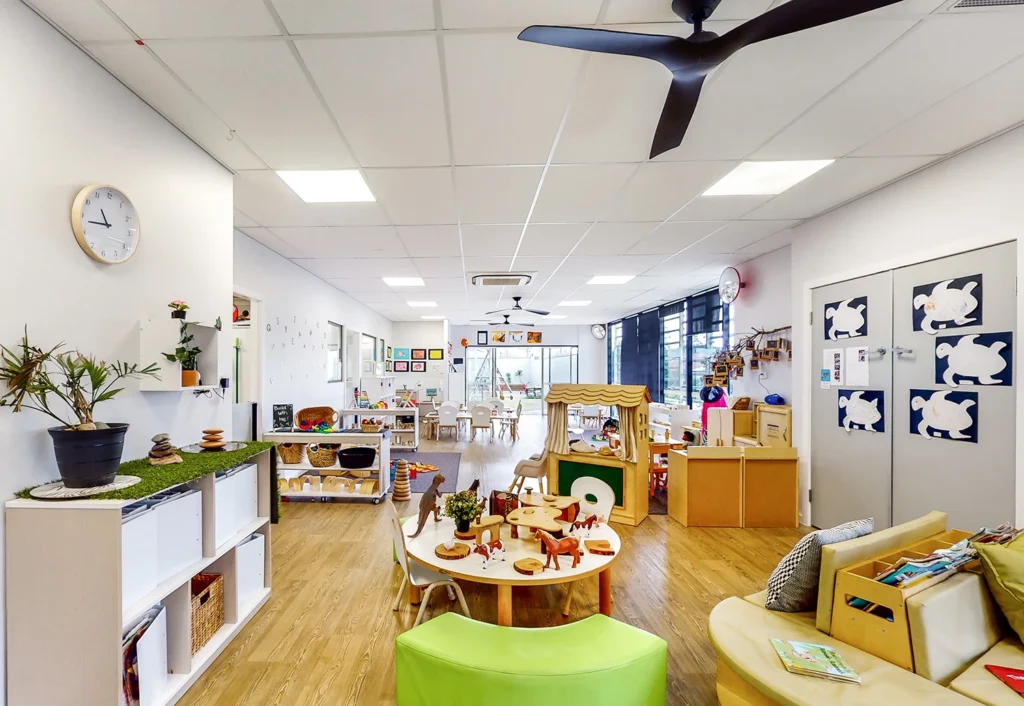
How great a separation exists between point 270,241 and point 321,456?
2.48 metres

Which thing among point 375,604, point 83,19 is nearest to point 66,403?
point 83,19

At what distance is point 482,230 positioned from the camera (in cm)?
437

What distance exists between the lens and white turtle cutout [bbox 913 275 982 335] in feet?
9.29

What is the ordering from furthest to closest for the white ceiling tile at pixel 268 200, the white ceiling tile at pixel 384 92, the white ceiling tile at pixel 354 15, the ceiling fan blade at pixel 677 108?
the white ceiling tile at pixel 268 200, the white ceiling tile at pixel 384 92, the ceiling fan blade at pixel 677 108, the white ceiling tile at pixel 354 15

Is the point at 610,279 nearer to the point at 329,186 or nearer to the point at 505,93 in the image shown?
the point at 329,186

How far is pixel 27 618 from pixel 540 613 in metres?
2.41

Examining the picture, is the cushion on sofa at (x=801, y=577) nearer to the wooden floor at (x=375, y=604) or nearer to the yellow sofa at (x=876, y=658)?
the yellow sofa at (x=876, y=658)

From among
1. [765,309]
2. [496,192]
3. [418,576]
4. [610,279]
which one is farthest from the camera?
[610,279]

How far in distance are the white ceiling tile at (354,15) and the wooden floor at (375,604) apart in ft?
9.82

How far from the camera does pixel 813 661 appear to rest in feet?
5.39

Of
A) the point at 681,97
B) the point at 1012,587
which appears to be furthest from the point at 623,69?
the point at 1012,587

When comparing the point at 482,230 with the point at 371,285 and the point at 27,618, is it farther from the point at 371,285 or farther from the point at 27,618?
the point at 27,618

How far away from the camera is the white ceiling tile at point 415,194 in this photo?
312cm

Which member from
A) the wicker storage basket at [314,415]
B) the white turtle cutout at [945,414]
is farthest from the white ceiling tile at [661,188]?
the wicker storage basket at [314,415]
